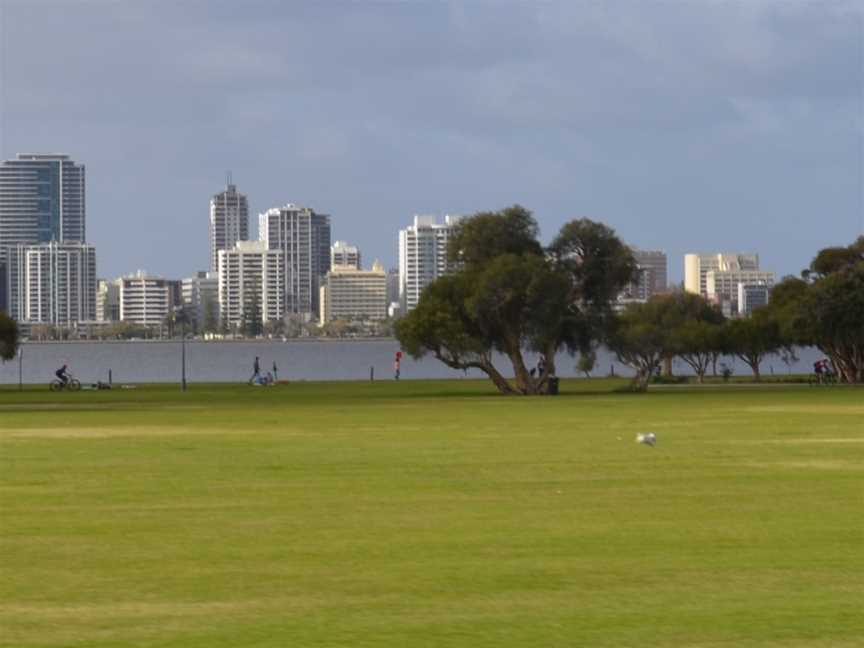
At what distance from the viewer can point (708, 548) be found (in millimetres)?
18641

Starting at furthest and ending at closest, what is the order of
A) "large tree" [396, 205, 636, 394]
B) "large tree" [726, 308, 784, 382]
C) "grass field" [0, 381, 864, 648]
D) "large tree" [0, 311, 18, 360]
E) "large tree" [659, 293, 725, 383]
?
"large tree" [726, 308, 784, 382] → "large tree" [659, 293, 725, 383] → "large tree" [0, 311, 18, 360] → "large tree" [396, 205, 636, 394] → "grass field" [0, 381, 864, 648]

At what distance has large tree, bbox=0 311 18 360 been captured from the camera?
94.8 metres

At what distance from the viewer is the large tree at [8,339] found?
94.8m

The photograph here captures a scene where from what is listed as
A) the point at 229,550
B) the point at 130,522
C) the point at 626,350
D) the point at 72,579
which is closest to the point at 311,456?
the point at 130,522

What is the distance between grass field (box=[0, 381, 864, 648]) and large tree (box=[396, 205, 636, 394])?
3626 cm

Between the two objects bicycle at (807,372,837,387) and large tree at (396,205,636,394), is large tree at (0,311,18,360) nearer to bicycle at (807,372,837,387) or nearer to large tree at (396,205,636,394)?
large tree at (396,205,636,394)

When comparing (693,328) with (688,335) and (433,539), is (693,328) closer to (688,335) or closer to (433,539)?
(688,335)

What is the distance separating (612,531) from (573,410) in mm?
35679

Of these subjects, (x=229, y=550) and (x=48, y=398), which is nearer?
(x=229, y=550)

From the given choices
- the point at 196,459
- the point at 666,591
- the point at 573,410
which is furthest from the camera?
the point at 573,410

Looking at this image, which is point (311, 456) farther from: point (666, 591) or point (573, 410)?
point (573, 410)

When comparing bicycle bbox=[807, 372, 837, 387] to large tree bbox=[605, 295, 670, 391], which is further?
bicycle bbox=[807, 372, 837, 387]

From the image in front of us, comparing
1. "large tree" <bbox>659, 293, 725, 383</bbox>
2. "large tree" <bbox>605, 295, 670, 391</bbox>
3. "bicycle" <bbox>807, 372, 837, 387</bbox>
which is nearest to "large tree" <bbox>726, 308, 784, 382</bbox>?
"large tree" <bbox>659, 293, 725, 383</bbox>

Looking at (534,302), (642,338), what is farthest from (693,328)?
(534,302)
